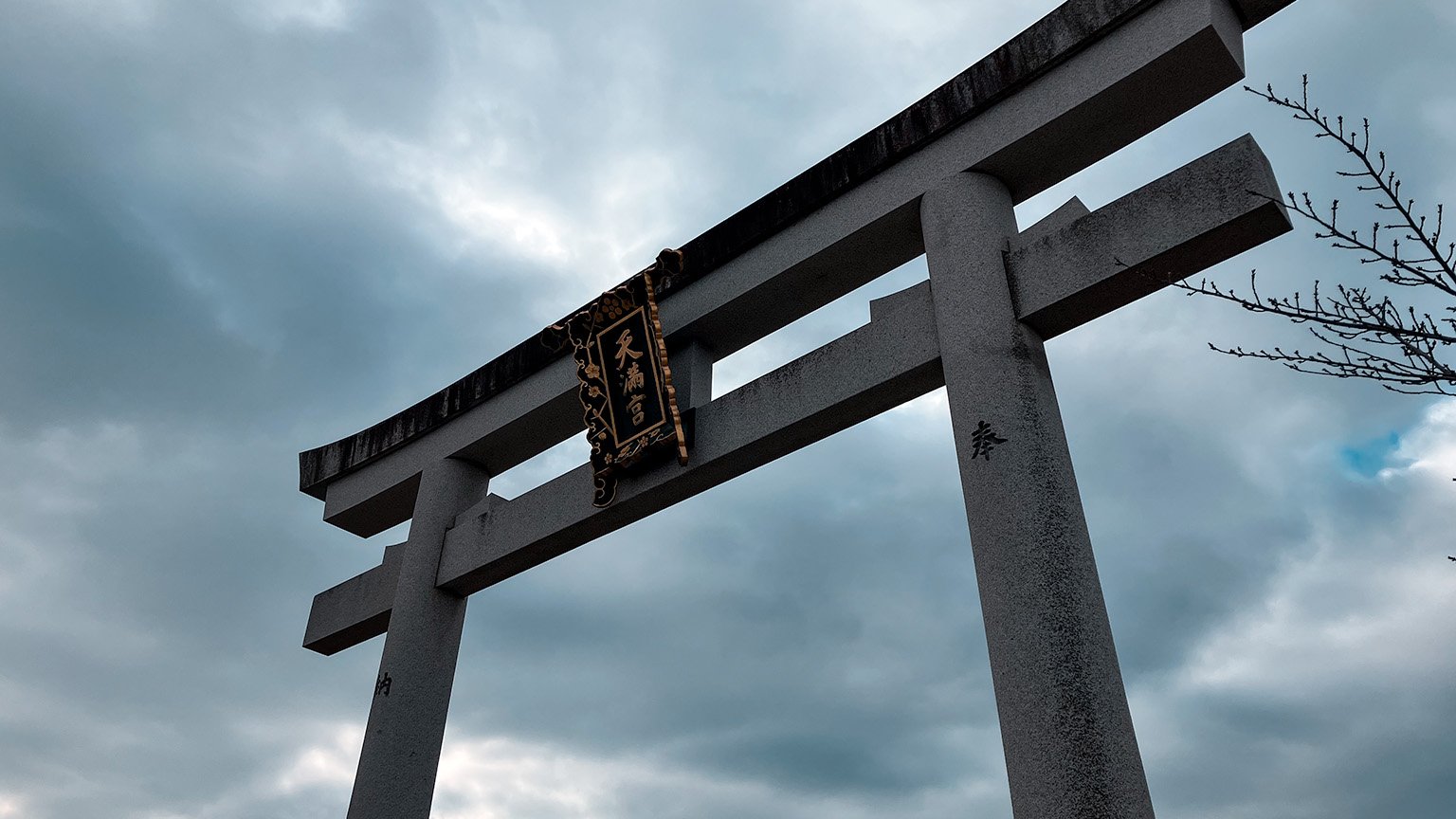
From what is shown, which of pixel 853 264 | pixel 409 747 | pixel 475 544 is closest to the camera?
pixel 853 264

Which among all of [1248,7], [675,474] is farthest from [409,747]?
[1248,7]

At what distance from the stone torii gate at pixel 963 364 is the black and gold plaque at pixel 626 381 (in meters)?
0.24

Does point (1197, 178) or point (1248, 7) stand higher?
point (1248, 7)

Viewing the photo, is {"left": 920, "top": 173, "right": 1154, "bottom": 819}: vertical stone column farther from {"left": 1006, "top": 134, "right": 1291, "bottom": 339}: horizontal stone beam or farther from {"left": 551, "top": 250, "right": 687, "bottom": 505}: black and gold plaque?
{"left": 551, "top": 250, "right": 687, "bottom": 505}: black and gold plaque

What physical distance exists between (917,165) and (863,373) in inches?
64.6

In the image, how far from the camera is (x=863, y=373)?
742cm

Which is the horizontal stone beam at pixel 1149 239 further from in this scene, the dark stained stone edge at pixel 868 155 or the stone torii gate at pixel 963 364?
the dark stained stone edge at pixel 868 155

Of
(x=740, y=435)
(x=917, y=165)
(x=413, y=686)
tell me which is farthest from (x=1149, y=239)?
(x=413, y=686)

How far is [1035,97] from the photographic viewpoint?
23.7 feet

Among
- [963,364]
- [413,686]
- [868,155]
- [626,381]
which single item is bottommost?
[413,686]

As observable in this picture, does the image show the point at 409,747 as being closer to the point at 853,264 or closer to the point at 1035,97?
the point at 853,264

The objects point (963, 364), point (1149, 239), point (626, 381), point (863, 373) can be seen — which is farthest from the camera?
point (626, 381)

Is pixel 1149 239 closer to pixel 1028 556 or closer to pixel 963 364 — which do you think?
pixel 963 364

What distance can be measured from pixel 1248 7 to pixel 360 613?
9.15 metres
